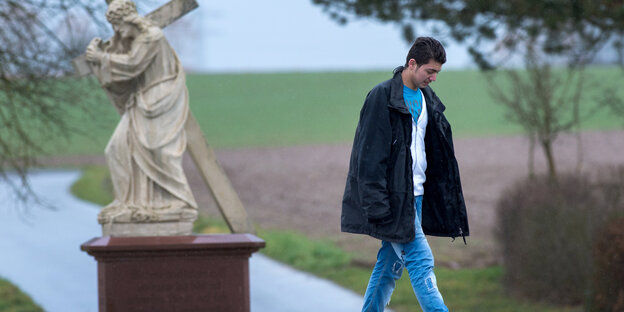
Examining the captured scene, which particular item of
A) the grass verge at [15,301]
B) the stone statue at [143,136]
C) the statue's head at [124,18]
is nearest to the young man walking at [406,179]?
the stone statue at [143,136]

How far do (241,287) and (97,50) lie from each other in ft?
7.17

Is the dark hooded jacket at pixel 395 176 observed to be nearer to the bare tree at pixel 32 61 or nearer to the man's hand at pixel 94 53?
the man's hand at pixel 94 53

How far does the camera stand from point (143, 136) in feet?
23.5

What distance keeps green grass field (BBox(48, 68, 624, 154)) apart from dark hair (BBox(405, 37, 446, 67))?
2651 centimetres

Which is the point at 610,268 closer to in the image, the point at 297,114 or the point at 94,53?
the point at 94,53

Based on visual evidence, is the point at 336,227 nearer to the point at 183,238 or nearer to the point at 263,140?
the point at 183,238

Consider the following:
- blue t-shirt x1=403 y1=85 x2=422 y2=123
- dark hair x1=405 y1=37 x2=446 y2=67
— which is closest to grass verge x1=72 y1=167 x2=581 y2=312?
blue t-shirt x1=403 y1=85 x2=422 y2=123

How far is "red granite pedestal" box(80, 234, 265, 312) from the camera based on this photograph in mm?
6730

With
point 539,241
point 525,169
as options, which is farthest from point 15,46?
point 525,169

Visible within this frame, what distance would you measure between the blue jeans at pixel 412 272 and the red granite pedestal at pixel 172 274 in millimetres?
1781

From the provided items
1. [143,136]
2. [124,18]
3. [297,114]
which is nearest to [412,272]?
[143,136]

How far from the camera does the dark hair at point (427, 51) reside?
16.3ft

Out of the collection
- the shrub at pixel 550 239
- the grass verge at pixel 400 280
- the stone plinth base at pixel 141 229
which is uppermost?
the stone plinth base at pixel 141 229

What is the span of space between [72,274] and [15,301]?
1704 mm
